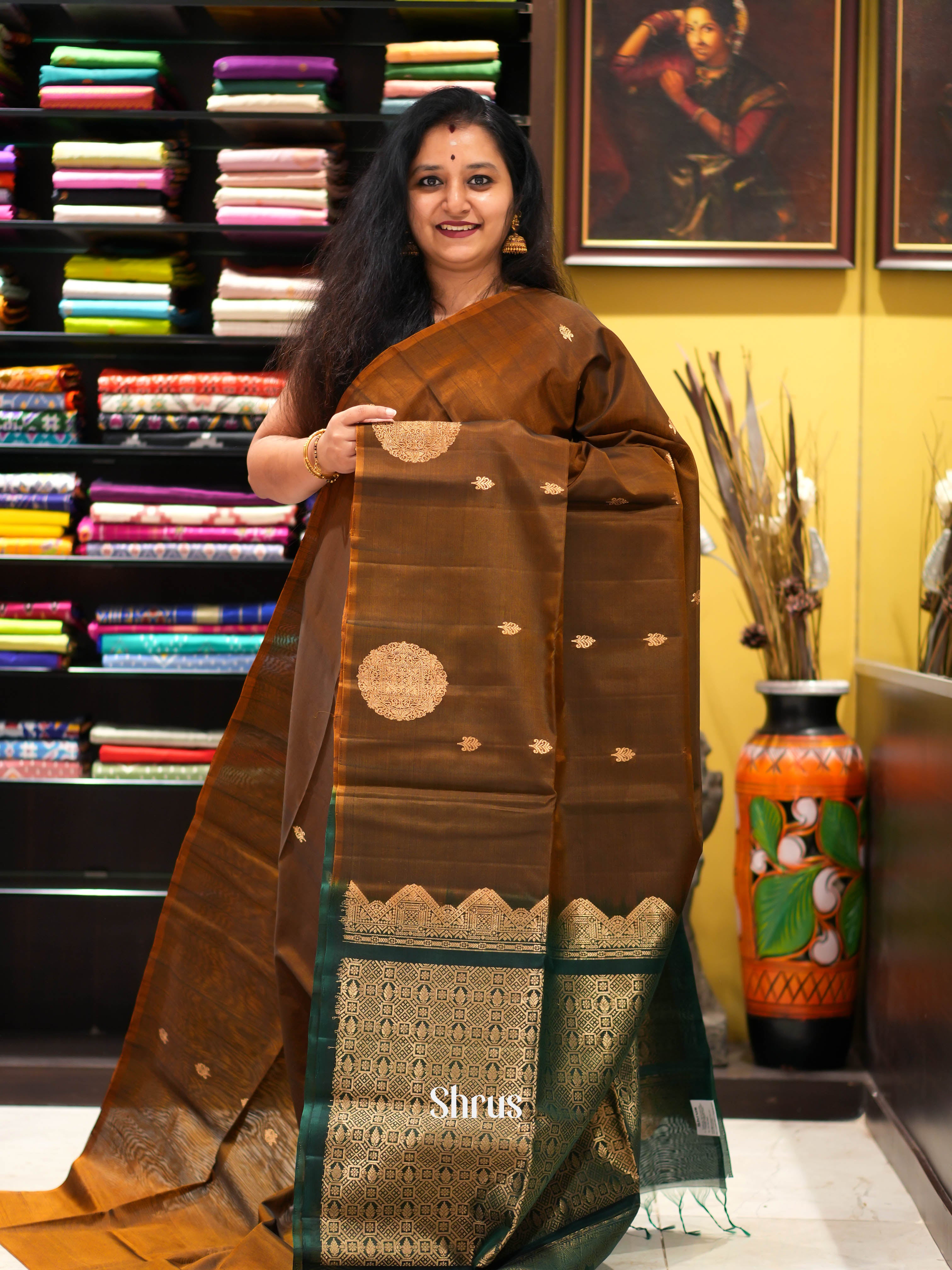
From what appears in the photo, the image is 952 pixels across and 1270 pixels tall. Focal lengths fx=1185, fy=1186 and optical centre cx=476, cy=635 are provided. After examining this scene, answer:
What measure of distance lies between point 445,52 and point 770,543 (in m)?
1.21

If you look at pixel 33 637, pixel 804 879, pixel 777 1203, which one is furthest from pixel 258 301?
pixel 777 1203

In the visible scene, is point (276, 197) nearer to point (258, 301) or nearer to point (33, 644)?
point (258, 301)

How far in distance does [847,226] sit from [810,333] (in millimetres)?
246

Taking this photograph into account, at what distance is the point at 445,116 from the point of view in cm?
173

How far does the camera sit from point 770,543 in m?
2.50

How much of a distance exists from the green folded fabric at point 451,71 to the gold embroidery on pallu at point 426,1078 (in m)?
1.72

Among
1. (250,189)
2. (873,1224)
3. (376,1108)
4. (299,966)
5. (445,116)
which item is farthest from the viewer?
(250,189)

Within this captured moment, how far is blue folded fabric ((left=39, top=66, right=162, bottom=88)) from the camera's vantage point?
2465 mm

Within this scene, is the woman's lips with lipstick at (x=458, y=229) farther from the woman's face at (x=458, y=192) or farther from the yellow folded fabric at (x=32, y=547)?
the yellow folded fabric at (x=32, y=547)

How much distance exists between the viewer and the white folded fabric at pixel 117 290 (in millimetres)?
2516

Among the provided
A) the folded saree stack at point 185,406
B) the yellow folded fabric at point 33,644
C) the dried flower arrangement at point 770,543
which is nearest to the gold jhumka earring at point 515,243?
the dried flower arrangement at point 770,543

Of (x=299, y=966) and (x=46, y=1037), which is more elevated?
(x=299, y=966)

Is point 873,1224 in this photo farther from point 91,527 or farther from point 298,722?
point 91,527

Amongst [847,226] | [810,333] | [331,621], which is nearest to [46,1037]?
[331,621]
